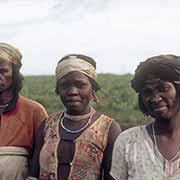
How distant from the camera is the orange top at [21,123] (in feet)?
16.5

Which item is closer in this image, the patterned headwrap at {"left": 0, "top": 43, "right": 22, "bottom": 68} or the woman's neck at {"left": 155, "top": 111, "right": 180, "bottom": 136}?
the woman's neck at {"left": 155, "top": 111, "right": 180, "bottom": 136}

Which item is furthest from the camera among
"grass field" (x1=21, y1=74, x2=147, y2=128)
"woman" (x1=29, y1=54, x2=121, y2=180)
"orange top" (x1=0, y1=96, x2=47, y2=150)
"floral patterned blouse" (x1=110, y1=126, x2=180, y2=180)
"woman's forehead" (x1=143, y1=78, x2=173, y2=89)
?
"grass field" (x1=21, y1=74, x2=147, y2=128)

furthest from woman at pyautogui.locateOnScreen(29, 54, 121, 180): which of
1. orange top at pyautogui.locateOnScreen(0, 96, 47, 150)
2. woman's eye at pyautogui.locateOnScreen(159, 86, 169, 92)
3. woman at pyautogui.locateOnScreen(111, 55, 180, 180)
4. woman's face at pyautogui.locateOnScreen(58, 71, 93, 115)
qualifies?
woman's eye at pyautogui.locateOnScreen(159, 86, 169, 92)

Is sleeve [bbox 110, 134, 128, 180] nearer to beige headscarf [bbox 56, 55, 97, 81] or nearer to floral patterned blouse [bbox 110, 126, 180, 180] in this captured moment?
floral patterned blouse [bbox 110, 126, 180, 180]

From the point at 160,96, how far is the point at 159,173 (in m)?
0.47

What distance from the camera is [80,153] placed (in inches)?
180

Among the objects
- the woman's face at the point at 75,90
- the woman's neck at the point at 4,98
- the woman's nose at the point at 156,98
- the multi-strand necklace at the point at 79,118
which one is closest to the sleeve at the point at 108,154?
the multi-strand necklace at the point at 79,118

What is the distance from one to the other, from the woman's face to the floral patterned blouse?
57 centimetres

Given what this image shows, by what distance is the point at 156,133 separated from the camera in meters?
4.12

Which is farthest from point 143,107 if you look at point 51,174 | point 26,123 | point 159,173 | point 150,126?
point 26,123

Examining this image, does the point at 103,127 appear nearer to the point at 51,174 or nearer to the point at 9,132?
the point at 51,174

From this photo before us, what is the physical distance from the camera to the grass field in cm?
1617

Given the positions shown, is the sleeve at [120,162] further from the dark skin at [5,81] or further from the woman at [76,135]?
the dark skin at [5,81]

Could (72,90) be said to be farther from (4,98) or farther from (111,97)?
(111,97)
